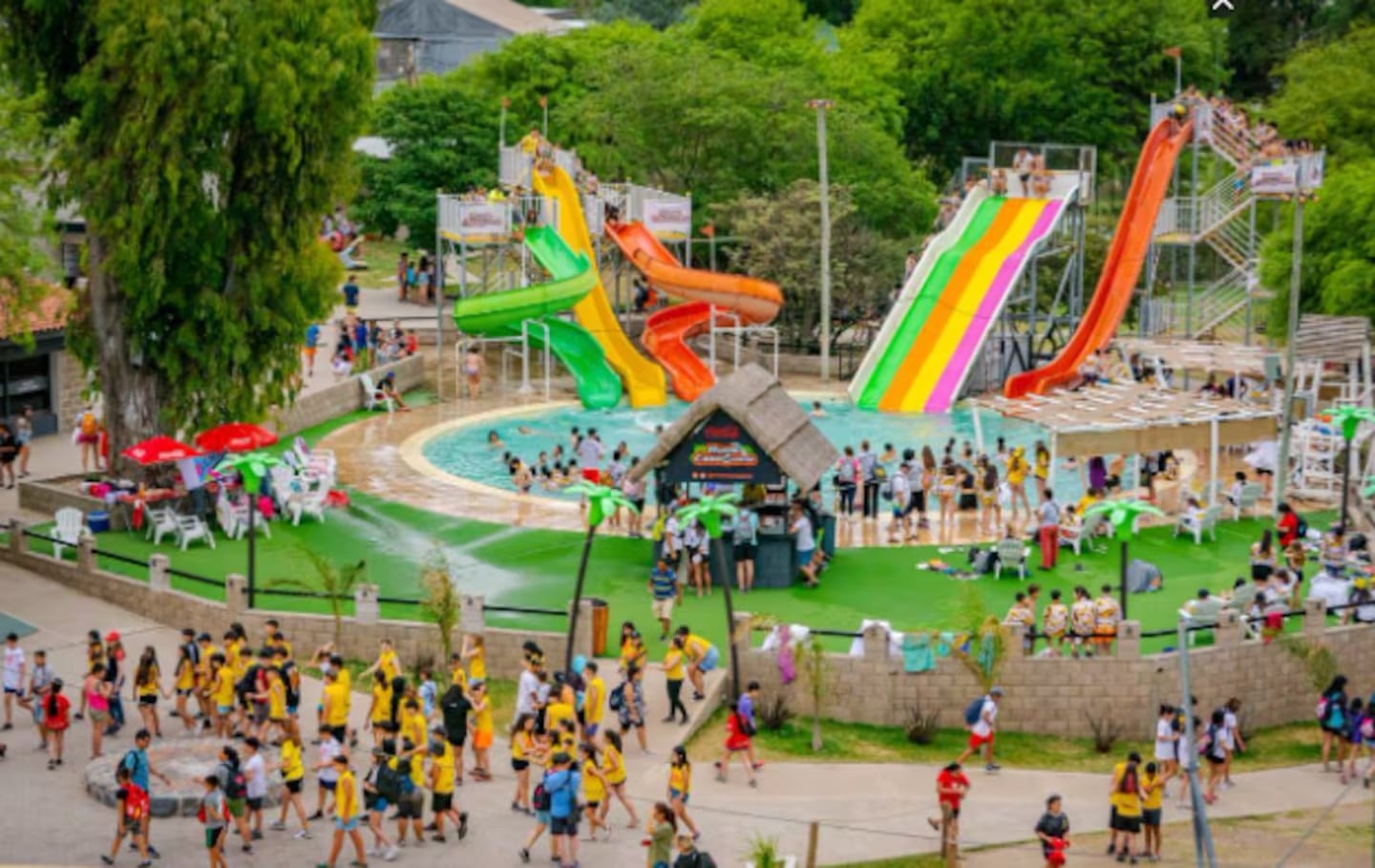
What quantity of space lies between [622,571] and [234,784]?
12.4m

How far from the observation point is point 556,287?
50938 millimetres

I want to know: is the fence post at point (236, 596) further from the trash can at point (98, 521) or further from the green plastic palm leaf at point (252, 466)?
the trash can at point (98, 521)

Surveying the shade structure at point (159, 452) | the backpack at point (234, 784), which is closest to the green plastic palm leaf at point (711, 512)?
the backpack at point (234, 784)

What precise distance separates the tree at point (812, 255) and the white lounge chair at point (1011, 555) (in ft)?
75.9

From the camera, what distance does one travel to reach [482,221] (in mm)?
53281

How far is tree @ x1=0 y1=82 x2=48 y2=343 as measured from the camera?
→ 111 feet

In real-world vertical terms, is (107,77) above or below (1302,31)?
below

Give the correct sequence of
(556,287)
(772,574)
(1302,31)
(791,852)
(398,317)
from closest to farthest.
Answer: (791,852) → (772,574) → (556,287) → (398,317) → (1302,31)

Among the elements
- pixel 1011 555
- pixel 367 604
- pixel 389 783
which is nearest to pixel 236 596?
pixel 367 604

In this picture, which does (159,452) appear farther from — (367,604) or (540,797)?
(540,797)

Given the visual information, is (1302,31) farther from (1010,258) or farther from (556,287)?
(556,287)

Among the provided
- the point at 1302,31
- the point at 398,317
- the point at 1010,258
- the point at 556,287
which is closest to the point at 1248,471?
the point at 1010,258

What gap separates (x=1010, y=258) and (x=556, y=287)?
1068 centimetres

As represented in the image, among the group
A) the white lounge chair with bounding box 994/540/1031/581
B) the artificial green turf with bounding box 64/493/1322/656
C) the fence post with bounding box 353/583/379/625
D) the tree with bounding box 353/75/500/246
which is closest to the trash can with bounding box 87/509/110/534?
the artificial green turf with bounding box 64/493/1322/656
